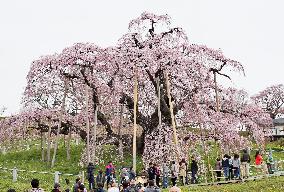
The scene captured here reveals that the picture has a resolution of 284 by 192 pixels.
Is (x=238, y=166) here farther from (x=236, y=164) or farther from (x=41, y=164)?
(x=41, y=164)

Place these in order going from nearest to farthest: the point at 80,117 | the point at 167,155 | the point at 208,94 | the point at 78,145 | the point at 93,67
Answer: the point at 167,155, the point at 93,67, the point at 208,94, the point at 80,117, the point at 78,145

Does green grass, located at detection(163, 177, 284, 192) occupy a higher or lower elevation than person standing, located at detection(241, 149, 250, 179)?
lower

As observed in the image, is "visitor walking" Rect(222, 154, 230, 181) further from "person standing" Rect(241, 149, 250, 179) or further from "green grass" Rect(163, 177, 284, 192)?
"green grass" Rect(163, 177, 284, 192)

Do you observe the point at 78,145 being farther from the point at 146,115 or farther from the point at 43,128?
the point at 146,115

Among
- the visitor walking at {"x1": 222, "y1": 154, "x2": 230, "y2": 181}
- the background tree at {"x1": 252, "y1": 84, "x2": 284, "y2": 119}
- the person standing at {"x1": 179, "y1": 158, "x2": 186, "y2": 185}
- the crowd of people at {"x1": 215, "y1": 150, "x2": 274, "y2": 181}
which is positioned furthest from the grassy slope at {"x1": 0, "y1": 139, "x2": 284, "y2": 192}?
the background tree at {"x1": 252, "y1": 84, "x2": 284, "y2": 119}

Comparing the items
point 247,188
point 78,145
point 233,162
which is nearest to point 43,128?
point 78,145

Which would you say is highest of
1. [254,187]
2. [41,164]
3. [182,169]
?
[41,164]

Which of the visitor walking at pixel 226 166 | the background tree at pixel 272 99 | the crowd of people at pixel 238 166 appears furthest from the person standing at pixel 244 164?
the background tree at pixel 272 99

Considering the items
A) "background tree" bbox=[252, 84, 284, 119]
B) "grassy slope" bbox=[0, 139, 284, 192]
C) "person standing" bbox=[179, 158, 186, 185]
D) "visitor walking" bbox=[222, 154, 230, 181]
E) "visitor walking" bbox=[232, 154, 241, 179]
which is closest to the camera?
"grassy slope" bbox=[0, 139, 284, 192]

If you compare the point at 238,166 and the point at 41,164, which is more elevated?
the point at 41,164

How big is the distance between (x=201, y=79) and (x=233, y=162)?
9.93 m

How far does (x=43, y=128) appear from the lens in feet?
127

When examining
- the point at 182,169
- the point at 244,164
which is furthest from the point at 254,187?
the point at 182,169

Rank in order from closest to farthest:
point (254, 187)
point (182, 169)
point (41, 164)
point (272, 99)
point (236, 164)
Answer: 1. point (254, 187)
2. point (236, 164)
3. point (182, 169)
4. point (41, 164)
5. point (272, 99)
